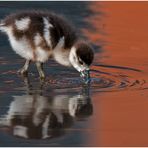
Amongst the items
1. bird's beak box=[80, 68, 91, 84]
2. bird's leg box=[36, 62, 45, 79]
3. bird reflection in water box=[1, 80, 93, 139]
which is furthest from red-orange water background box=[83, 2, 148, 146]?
bird's leg box=[36, 62, 45, 79]

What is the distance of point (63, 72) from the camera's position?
9.20 metres

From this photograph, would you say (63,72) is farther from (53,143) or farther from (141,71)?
(53,143)

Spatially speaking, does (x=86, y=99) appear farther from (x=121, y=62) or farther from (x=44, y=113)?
(x=121, y=62)

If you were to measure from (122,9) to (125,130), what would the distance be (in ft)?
21.7

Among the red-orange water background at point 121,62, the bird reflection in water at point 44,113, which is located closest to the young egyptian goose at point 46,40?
the bird reflection in water at point 44,113

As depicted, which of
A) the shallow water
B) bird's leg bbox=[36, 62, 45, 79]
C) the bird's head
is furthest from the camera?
bird's leg bbox=[36, 62, 45, 79]

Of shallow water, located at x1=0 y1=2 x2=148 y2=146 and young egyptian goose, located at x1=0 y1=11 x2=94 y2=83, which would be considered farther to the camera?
young egyptian goose, located at x1=0 y1=11 x2=94 y2=83

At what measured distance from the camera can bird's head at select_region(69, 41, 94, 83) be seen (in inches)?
336

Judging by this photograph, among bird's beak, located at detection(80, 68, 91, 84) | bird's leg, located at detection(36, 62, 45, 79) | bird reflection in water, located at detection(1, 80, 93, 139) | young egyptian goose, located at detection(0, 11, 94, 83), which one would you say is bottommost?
bird reflection in water, located at detection(1, 80, 93, 139)

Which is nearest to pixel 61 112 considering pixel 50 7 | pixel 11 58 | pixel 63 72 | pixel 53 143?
pixel 53 143

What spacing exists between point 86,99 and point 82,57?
0.86m

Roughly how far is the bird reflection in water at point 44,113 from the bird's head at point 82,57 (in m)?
0.44

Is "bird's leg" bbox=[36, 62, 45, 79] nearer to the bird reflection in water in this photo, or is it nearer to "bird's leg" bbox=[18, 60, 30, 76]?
"bird's leg" bbox=[18, 60, 30, 76]

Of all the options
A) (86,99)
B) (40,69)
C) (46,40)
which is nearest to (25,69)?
(40,69)
